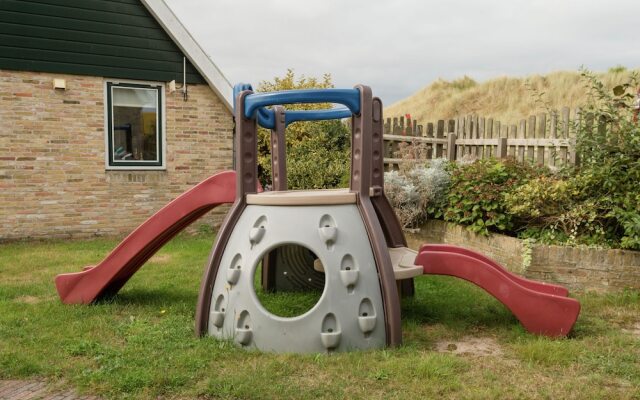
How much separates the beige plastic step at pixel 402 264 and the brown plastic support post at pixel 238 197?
0.85 m

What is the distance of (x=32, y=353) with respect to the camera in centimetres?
440

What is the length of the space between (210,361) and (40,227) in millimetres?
8053

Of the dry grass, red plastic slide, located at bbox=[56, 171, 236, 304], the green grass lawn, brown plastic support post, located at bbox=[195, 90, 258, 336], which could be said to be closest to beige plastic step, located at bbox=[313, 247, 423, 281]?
the green grass lawn

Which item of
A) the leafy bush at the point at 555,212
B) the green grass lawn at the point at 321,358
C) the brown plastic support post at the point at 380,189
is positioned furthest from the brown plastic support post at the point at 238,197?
the leafy bush at the point at 555,212

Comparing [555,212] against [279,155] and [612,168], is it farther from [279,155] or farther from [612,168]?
[279,155]

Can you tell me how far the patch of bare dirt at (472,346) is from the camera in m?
4.49

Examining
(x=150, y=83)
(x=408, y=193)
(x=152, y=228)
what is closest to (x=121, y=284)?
(x=152, y=228)

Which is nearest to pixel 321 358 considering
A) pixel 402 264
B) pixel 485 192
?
pixel 402 264

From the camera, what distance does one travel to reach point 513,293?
487cm

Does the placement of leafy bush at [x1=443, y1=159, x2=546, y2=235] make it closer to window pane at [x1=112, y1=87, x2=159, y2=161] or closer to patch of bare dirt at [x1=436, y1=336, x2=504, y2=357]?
patch of bare dirt at [x1=436, y1=336, x2=504, y2=357]

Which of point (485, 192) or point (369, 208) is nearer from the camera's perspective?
point (369, 208)

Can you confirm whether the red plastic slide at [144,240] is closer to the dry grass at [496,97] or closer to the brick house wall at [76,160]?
the brick house wall at [76,160]

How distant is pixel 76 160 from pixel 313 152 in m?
4.93

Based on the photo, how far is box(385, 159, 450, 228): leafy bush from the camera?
9.12m
